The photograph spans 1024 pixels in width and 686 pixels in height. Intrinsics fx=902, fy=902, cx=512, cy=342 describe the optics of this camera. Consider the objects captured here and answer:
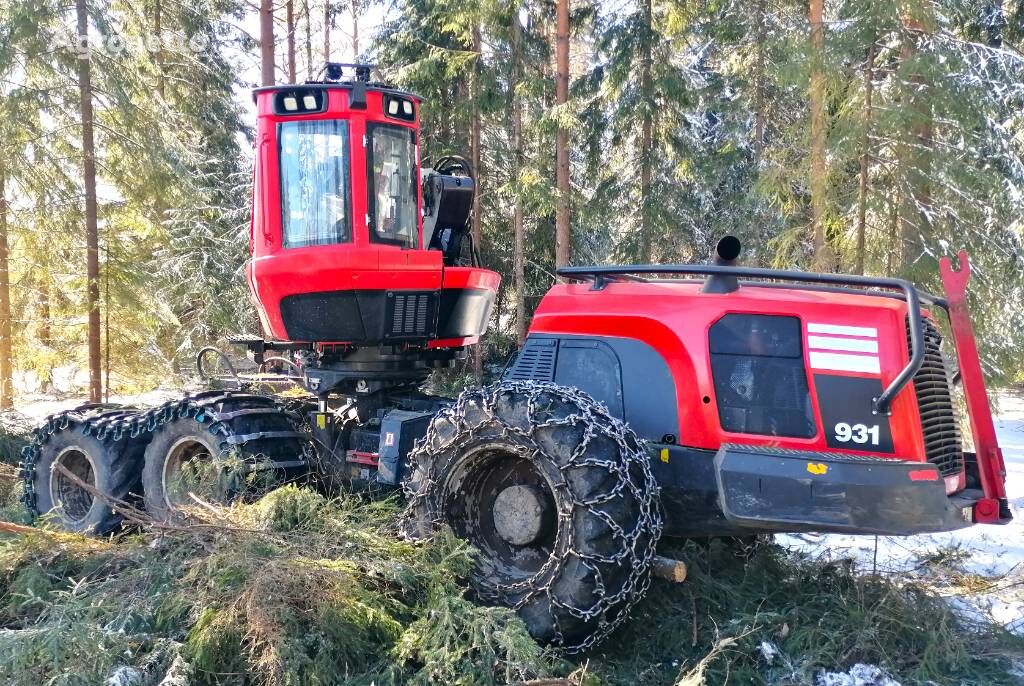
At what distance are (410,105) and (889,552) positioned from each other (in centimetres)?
449

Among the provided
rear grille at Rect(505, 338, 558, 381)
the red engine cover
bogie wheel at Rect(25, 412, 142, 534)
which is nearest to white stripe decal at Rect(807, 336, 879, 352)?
the red engine cover

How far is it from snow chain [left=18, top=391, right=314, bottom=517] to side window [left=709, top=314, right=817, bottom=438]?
3.19 metres

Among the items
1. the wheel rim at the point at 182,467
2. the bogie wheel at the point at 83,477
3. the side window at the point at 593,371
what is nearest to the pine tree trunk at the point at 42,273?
the bogie wheel at the point at 83,477

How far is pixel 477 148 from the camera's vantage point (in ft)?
54.5

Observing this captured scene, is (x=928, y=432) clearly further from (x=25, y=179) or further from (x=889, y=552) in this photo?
(x=25, y=179)

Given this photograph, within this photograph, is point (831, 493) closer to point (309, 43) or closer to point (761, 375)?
point (761, 375)

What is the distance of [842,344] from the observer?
4352 millimetres

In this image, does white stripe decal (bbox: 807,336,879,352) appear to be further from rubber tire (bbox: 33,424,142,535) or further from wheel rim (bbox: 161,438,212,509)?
rubber tire (bbox: 33,424,142,535)

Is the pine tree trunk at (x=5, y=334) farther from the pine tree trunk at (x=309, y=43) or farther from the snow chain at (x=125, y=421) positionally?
the pine tree trunk at (x=309, y=43)

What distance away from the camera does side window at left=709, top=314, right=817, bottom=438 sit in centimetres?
445

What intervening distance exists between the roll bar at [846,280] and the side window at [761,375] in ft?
0.81

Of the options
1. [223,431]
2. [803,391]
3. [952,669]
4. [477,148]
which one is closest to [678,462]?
[803,391]

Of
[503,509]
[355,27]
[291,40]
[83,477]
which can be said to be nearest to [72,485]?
[83,477]

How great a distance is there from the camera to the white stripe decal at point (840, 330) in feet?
14.2
